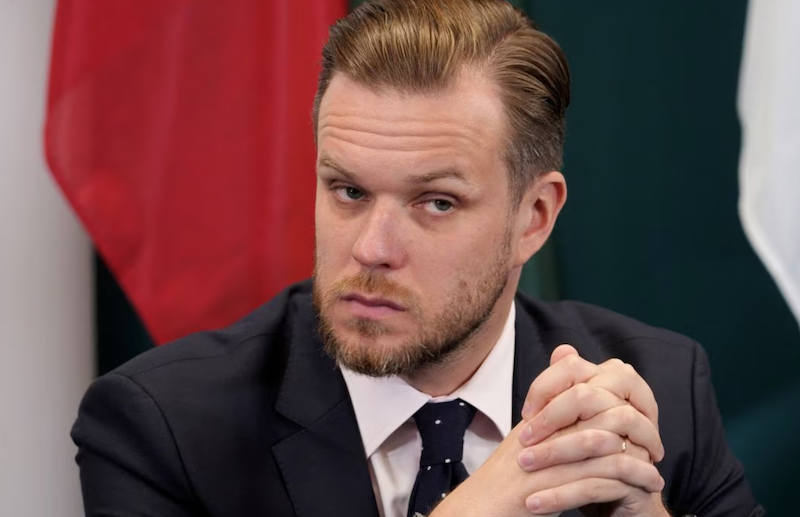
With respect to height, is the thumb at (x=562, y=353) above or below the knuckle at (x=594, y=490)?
above

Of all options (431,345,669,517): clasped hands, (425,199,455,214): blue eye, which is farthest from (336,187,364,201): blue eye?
(431,345,669,517): clasped hands

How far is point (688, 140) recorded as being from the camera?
2703 millimetres

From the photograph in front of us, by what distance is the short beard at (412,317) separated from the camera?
1647mm

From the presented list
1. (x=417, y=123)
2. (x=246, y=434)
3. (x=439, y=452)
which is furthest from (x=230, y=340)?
(x=417, y=123)

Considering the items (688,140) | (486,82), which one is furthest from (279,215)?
(688,140)

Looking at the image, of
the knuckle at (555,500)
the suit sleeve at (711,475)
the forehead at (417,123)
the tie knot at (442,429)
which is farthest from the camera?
the suit sleeve at (711,475)

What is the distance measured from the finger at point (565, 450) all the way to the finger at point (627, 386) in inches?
3.5

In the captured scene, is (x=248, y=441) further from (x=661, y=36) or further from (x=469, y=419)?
(x=661, y=36)

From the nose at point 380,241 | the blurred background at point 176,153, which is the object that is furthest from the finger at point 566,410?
the blurred background at point 176,153

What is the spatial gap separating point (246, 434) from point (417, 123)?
0.58 meters

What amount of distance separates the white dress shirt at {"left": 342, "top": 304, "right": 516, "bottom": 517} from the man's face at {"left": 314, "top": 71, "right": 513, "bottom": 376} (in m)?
0.12

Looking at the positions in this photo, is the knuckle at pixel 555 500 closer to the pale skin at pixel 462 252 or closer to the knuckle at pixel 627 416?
the pale skin at pixel 462 252

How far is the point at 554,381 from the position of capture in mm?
1604

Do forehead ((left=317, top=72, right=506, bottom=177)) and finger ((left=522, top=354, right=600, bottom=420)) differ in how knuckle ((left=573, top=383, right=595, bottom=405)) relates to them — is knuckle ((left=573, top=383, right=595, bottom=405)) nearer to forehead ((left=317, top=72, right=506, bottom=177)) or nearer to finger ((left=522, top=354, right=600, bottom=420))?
finger ((left=522, top=354, right=600, bottom=420))
